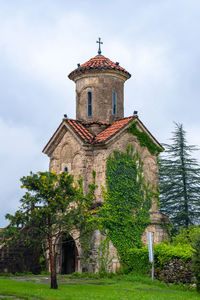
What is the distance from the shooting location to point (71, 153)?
28531mm

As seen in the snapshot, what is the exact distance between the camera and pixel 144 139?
93.8ft

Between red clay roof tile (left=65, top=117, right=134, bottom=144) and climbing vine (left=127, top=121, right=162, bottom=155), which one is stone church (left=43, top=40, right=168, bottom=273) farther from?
climbing vine (left=127, top=121, right=162, bottom=155)

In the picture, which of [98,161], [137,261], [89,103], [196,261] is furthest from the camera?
[89,103]

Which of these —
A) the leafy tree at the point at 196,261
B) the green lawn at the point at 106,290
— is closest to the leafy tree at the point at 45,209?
the green lawn at the point at 106,290

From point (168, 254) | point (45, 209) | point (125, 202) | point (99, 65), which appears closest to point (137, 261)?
point (168, 254)

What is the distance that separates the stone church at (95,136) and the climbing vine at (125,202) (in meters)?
0.55

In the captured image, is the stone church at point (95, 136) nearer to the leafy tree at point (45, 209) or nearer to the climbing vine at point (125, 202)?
the climbing vine at point (125, 202)

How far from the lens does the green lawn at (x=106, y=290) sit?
621 inches

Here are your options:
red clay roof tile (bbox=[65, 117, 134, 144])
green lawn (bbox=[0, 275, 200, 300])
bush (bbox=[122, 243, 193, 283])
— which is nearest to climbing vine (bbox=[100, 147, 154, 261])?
bush (bbox=[122, 243, 193, 283])

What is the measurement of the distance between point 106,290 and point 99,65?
16.2 meters

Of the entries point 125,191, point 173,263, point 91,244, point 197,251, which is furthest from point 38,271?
point 197,251

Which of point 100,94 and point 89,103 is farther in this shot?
point 89,103

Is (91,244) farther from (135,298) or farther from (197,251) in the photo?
(135,298)

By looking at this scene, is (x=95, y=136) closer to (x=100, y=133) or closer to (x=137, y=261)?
(x=100, y=133)
